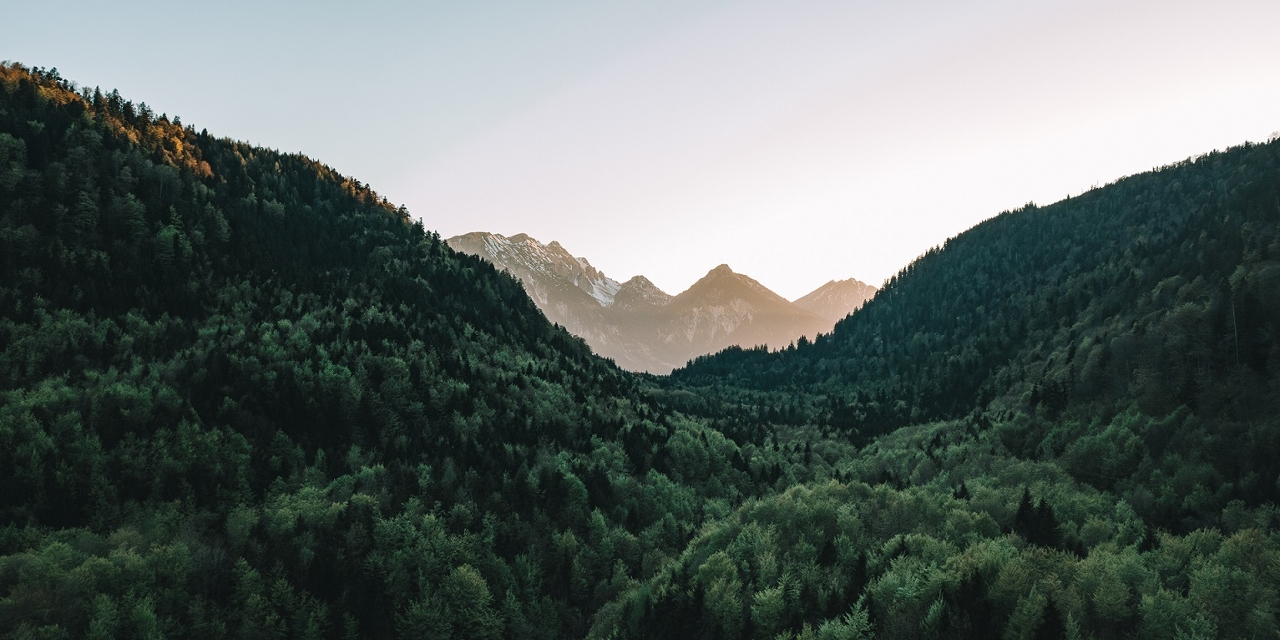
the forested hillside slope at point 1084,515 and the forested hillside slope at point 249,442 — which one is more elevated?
the forested hillside slope at point 249,442

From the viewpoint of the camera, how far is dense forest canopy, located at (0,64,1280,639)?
70938 millimetres

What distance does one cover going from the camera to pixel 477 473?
401ft

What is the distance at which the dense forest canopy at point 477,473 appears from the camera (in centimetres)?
7094

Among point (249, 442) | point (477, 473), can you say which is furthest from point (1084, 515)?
point (249, 442)

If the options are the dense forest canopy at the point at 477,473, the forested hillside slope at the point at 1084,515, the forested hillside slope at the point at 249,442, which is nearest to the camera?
the forested hillside slope at the point at 1084,515

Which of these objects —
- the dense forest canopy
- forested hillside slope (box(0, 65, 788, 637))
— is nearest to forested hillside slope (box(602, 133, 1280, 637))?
the dense forest canopy

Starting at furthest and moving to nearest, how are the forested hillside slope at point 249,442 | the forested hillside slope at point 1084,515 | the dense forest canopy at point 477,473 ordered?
the forested hillside slope at point 249,442, the dense forest canopy at point 477,473, the forested hillside slope at point 1084,515

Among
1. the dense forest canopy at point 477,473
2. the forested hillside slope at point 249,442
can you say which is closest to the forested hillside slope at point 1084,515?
the dense forest canopy at point 477,473

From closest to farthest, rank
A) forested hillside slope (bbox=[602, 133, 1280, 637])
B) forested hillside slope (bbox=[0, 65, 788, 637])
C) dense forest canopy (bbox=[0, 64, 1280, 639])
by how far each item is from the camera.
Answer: forested hillside slope (bbox=[602, 133, 1280, 637])
dense forest canopy (bbox=[0, 64, 1280, 639])
forested hillside slope (bbox=[0, 65, 788, 637])

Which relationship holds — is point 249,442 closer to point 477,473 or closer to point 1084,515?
point 477,473

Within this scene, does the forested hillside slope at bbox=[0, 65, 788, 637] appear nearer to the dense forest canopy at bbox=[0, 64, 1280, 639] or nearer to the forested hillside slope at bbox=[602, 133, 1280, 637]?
the dense forest canopy at bbox=[0, 64, 1280, 639]

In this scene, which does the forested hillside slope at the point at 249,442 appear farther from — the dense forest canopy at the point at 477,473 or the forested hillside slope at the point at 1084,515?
the forested hillside slope at the point at 1084,515

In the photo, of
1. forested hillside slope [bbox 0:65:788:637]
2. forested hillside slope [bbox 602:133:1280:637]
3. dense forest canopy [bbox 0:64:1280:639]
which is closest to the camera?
forested hillside slope [bbox 602:133:1280:637]

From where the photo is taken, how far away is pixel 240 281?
511 ft
